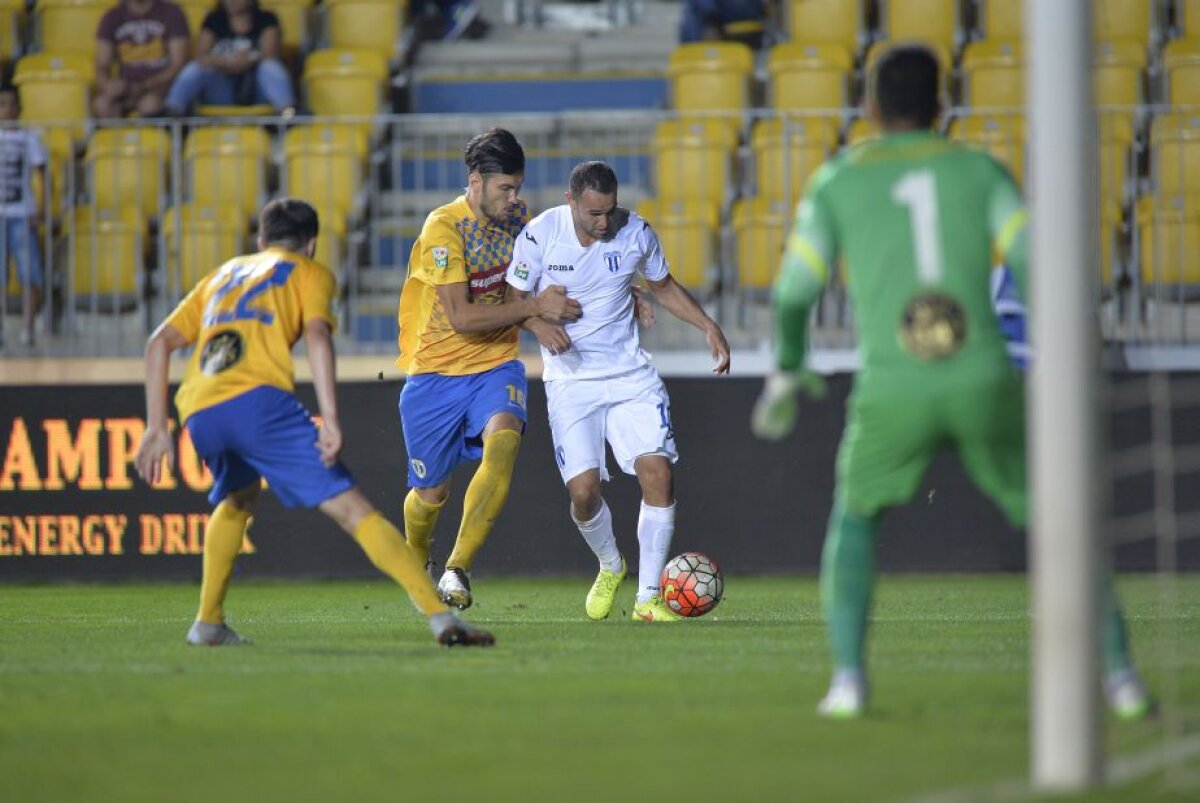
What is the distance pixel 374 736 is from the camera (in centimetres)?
547

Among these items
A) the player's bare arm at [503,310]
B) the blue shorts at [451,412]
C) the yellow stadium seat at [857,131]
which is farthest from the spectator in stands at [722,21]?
the player's bare arm at [503,310]

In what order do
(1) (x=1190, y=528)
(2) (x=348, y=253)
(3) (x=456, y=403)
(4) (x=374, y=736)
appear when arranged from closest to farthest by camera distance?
(4) (x=374, y=736) → (3) (x=456, y=403) → (1) (x=1190, y=528) → (2) (x=348, y=253)

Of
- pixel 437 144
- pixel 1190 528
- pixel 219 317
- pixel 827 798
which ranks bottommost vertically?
pixel 1190 528

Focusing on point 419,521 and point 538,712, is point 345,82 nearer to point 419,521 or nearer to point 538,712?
point 419,521

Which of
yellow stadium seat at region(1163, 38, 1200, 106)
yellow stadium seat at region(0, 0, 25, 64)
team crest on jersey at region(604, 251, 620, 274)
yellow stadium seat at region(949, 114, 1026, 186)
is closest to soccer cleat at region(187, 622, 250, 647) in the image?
team crest on jersey at region(604, 251, 620, 274)

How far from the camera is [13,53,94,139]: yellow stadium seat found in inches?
639

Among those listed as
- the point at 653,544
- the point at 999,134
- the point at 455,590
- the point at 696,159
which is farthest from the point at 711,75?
the point at 455,590

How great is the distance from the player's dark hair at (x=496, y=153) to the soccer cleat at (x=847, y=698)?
472cm

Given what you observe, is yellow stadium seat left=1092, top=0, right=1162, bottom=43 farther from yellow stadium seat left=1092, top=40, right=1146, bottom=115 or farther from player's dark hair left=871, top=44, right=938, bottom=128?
player's dark hair left=871, top=44, right=938, bottom=128

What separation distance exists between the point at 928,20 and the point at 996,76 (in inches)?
43.2

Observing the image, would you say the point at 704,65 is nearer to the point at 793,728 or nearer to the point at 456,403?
the point at 456,403

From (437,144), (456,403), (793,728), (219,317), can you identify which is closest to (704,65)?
(437,144)

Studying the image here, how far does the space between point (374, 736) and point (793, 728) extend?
1143 millimetres

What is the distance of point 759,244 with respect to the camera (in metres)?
13.8
